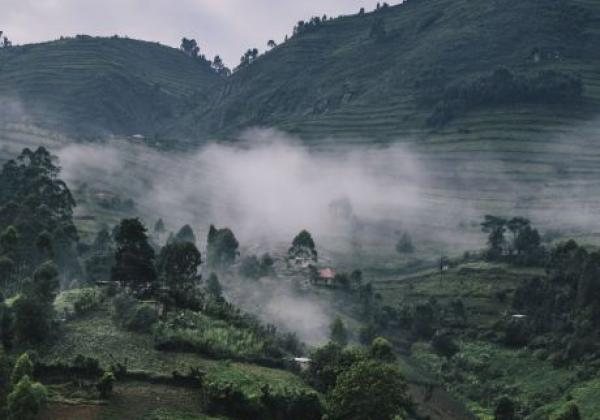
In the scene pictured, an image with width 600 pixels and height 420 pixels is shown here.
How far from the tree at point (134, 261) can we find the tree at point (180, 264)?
18.7 ft

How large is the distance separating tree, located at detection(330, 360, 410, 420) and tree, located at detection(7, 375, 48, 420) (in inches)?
942

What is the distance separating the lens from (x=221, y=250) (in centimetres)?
15212

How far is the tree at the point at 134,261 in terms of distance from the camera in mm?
95250

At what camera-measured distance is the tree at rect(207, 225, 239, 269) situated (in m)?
152

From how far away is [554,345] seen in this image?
118812mm

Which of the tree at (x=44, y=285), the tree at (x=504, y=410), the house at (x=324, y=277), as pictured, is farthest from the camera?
the house at (x=324, y=277)

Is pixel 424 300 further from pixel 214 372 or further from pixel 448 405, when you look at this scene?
pixel 214 372

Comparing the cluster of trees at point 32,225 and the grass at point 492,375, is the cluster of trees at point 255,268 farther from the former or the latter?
the grass at point 492,375

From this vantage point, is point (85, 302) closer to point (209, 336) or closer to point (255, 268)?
point (209, 336)

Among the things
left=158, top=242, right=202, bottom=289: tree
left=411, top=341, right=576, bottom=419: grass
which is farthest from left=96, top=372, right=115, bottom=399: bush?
left=411, top=341, right=576, bottom=419: grass

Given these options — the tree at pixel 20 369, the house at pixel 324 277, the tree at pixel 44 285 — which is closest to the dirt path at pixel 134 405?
the tree at pixel 20 369

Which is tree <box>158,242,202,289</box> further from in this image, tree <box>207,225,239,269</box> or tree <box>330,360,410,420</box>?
tree <box>207,225,239,269</box>

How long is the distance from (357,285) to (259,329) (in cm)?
5432

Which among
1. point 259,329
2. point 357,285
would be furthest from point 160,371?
point 357,285
